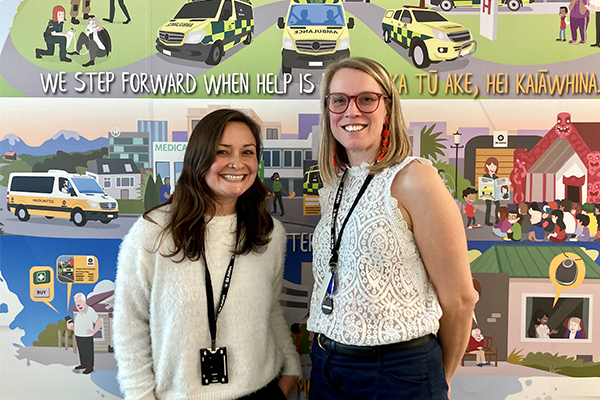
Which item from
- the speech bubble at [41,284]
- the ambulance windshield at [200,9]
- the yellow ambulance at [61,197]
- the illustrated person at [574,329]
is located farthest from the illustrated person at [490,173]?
the speech bubble at [41,284]

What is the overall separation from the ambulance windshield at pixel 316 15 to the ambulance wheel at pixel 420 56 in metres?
0.44

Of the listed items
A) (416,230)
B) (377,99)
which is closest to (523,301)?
(416,230)

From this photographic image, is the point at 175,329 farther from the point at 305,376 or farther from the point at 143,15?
the point at 143,15

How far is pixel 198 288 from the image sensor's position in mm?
1612

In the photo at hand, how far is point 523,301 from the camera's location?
2238 millimetres

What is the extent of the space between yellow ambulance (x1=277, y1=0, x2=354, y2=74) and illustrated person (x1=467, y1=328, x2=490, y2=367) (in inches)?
69.7

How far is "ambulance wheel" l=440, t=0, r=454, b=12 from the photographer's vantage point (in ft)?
7.16

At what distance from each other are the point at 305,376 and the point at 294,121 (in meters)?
1.50

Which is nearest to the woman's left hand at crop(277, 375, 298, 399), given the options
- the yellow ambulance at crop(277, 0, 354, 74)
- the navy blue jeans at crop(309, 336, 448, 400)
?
the navy blue jeans at crop(309, 336, 448, 400)

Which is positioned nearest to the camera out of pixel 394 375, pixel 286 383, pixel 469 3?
pixel 394 375

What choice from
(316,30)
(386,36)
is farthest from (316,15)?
(386,36)

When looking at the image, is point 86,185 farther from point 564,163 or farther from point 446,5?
point 564,163

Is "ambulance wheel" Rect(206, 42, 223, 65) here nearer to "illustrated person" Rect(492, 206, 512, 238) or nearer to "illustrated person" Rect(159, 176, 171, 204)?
"illustrated person" Rect(159, 176, 171, 204)

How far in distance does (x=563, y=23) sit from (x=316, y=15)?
140cm
